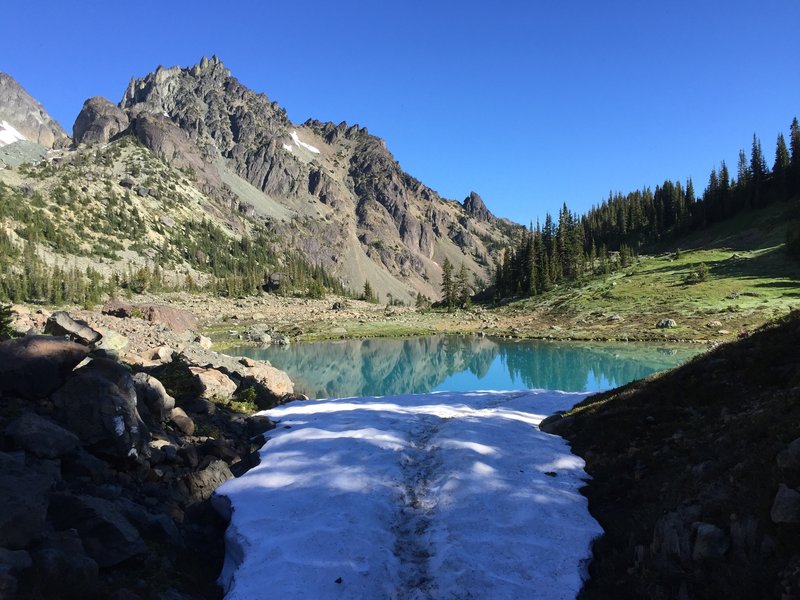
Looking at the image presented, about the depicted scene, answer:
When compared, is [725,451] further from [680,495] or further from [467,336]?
[467,336]

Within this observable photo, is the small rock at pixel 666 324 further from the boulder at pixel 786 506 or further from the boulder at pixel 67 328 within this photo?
the boulder at pixel 67 328

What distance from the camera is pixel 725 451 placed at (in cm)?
717

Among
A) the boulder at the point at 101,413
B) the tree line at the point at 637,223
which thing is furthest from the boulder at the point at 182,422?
the tree line at the point at 637,223

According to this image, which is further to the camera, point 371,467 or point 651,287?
point 651,287

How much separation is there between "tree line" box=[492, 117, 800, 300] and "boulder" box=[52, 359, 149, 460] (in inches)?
3444

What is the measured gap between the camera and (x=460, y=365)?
1718 inches

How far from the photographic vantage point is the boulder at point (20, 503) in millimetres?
5180

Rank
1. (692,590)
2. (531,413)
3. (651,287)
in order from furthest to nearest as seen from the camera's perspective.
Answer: (651,287) → (531,413) → (692,590)

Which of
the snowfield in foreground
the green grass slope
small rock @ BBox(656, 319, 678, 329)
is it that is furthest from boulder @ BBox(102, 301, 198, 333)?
small rock @ BBox(656, 319, 678, 329)

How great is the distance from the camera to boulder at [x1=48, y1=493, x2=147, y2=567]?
6039 millimetres

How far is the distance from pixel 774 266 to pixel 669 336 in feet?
114

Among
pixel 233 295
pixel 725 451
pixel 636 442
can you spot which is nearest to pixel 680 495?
pixel 725 451

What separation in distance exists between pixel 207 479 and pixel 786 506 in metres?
9.70

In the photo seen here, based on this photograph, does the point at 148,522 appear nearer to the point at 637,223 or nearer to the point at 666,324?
the point at 666,324
